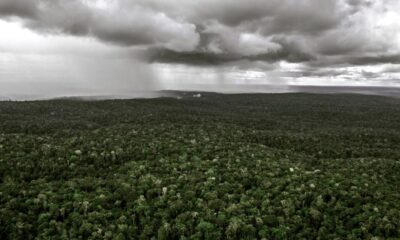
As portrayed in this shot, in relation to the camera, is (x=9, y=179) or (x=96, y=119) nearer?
(x=9, y=179)

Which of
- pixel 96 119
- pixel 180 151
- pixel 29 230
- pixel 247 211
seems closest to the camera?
pixel 29 230

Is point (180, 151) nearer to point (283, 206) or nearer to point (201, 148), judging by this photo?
point (201, 148)

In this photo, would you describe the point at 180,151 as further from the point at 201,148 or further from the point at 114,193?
the point at 114,193

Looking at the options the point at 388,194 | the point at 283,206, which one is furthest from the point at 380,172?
the point at 283,206

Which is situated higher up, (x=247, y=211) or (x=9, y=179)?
(x=9, y=179)

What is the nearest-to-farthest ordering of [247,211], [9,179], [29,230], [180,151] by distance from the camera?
[29,230], [247,211], [9,179], [180,151]

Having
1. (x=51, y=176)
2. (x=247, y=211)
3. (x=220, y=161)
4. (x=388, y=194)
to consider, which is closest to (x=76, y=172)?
(x=51, y=176)

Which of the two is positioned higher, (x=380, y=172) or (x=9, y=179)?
(x=9, y=179)

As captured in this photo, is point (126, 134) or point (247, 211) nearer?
point (247, 211)

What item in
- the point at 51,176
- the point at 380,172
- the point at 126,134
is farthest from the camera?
the point at 126,134
